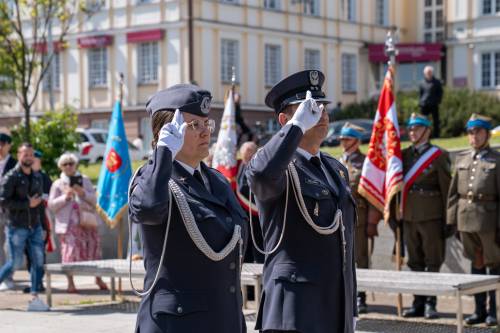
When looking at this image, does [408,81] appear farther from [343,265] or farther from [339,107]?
[343,265]

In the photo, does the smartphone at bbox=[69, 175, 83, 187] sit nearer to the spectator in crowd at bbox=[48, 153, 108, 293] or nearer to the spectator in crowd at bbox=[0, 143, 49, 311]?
the spectator in crowd at bbox=[48, 153, 108, 293]

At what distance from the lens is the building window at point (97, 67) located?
1805 inches

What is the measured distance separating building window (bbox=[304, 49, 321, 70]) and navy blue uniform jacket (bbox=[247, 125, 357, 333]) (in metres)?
43.0

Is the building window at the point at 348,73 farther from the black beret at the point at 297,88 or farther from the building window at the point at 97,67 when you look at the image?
the black beret at the point at 297,88

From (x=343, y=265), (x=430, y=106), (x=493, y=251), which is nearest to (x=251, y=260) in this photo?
(x=493, y=251)

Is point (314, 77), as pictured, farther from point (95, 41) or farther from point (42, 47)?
point (95, 41)

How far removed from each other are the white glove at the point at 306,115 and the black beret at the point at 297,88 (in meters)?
0.29

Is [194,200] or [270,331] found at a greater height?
[194,200]

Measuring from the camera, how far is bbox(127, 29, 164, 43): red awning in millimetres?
43281

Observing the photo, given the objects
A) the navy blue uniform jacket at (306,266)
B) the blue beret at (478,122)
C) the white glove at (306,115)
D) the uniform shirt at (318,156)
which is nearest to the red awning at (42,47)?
the blue beret at (478,122)

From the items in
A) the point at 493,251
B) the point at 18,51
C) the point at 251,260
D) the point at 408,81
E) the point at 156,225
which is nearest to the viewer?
the point at 156,225

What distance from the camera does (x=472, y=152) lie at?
10633mm

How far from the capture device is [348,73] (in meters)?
51.4

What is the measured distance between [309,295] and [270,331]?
30 centimetres
